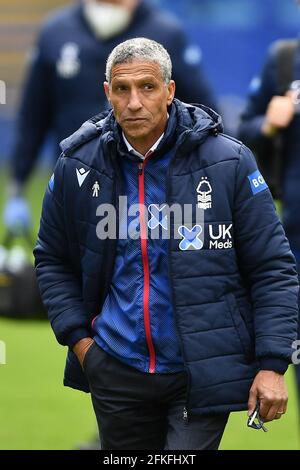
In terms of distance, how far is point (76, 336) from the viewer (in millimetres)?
4297

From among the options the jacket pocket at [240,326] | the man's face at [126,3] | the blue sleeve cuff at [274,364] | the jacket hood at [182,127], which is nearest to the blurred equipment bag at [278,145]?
the jacket hood at [182,127]

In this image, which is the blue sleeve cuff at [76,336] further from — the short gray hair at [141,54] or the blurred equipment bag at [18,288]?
the blurred equipment bag at [18,288]

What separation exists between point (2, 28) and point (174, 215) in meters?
19.7

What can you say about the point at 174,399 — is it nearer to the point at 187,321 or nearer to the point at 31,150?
the point at 187,321

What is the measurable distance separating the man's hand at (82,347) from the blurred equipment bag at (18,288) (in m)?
5.06

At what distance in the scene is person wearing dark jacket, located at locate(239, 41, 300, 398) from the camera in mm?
5496

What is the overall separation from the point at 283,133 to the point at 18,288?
4188 mm

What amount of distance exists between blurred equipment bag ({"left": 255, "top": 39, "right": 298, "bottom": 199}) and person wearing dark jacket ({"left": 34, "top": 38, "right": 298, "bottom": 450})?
140cm

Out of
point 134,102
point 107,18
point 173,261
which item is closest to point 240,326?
point 173,261

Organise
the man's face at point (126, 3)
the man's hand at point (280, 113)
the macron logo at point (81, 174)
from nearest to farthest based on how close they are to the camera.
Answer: the macron logo at point (81, 174)
the man's hand at point (280, 113)
the man's face at point (126, 3)

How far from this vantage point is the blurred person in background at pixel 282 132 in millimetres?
5504

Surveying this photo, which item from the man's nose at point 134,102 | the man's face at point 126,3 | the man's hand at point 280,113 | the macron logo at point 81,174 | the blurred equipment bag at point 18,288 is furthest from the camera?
the blurred equipment bag at point 18,288
